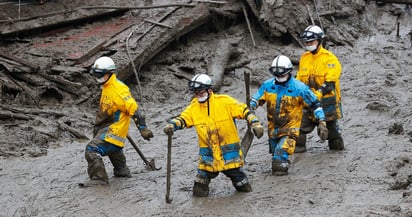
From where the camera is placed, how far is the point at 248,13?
597 inches

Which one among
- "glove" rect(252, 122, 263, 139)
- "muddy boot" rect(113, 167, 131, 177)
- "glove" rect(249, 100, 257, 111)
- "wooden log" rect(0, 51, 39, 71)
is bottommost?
"muddy boot" rect(113, 167, 131, 177)

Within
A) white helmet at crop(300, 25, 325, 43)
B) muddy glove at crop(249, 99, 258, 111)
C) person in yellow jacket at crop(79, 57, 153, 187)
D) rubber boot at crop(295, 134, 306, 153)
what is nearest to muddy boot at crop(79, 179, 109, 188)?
person in yellow jacket at crop(79, 57, 153, 187)

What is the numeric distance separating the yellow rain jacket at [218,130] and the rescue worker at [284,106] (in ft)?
2.07

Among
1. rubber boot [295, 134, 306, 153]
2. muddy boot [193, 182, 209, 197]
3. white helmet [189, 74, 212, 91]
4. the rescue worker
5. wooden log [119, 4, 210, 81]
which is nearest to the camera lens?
white helmet [189, 74, 212, 91]

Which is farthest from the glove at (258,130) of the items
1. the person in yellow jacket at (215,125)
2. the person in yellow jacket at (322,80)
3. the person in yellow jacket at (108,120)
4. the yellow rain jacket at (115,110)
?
the person in yellow jacket at (322,80)

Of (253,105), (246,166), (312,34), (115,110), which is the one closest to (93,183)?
(115,110)

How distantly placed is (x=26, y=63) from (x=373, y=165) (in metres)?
6.31

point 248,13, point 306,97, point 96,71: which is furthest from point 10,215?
point 248,13

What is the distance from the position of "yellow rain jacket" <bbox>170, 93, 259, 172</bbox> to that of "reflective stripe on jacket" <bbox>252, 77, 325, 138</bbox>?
777 mm

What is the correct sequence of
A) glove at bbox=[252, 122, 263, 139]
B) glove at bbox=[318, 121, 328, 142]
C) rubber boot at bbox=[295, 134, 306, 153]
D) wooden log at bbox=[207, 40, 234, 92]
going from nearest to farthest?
1. glove at bbox=[252, 122, 263, 139]
2. glove at bbox=[318, 121, 328, 142]
3. rubber boot at bbox=[295, 134, 306, 153]
4. wooden log at bbox=[207, 40, 234, 92]

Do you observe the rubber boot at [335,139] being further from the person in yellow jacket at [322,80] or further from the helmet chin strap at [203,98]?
the helmet chin strap at [203,98]

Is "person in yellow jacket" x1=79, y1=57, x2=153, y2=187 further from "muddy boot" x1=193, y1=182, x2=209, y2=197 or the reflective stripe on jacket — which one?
the reflective stripe on jacket

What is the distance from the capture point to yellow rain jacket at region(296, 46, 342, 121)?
385 inches

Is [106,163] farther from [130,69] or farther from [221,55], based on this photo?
[221,55]
